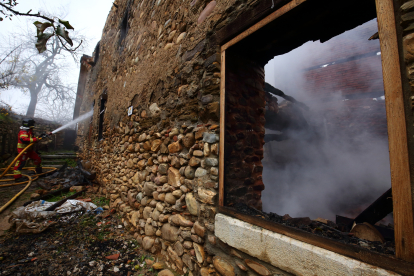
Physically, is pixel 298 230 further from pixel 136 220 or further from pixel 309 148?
pixel 309 148

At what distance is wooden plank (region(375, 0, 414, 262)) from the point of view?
79 centimetres

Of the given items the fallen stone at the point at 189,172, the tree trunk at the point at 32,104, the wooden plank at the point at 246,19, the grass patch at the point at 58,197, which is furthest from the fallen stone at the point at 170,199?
the tree trunk at the point at 32,104

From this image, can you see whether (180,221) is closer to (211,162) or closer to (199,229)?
(199,229)

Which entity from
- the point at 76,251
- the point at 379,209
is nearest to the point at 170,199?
the point at 76,251

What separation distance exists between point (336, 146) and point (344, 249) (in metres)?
7.37

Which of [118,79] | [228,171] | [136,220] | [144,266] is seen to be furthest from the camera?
[118,79]

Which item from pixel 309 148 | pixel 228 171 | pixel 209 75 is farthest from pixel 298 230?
pixel 309 148

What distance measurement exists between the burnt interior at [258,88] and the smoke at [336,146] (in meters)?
4.47

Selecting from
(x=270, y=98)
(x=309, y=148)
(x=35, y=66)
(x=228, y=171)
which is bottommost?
(x=228, y=171)

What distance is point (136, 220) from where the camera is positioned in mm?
2912

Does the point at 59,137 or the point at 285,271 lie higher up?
the point at 59,137

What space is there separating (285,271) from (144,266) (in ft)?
5.91

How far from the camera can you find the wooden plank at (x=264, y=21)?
122 centimetres

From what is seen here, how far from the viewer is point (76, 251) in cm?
248
